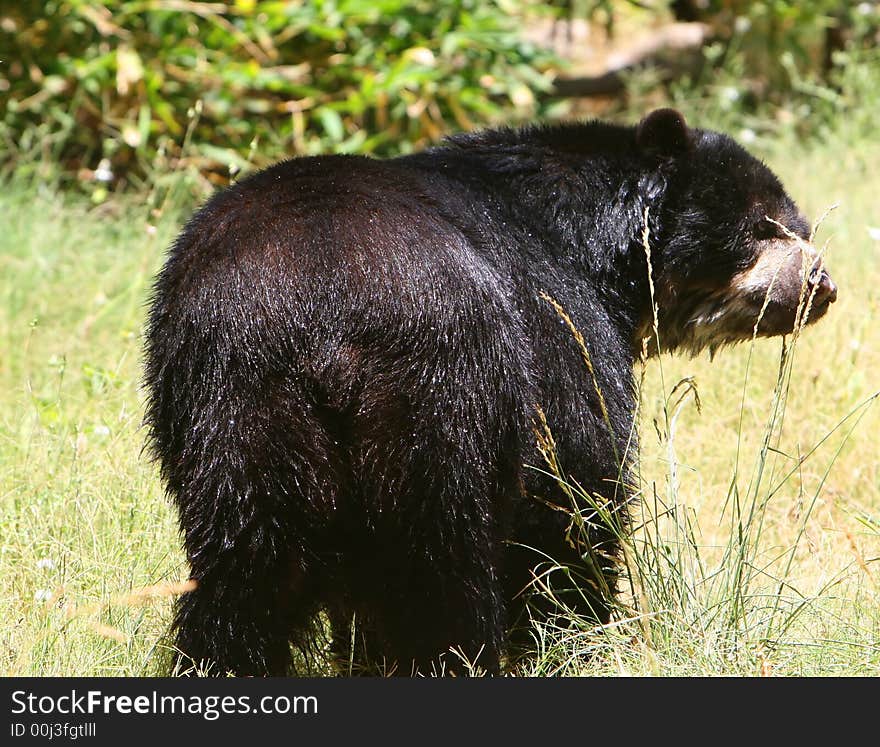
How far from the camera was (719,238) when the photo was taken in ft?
13.6

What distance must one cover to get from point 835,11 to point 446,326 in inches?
341

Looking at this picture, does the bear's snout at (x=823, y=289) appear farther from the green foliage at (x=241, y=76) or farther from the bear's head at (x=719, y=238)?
the green foliage at (x=241, y=76)

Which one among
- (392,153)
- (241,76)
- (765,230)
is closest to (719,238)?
(765,230)

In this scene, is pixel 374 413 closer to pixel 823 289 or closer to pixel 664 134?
pixel 664 134

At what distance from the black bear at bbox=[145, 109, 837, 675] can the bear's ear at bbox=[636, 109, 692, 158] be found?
0.57 m

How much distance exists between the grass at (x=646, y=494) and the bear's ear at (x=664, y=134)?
2.34 feet

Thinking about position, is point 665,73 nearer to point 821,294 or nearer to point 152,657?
point 821,294

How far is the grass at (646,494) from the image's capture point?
3559 mm

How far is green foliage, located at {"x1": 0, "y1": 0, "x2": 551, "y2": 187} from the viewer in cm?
802

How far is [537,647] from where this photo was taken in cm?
393

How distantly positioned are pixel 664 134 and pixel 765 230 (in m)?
0.48

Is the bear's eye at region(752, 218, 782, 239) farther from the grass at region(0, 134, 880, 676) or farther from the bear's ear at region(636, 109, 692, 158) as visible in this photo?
the grass at region(0, 134, 880, 676)

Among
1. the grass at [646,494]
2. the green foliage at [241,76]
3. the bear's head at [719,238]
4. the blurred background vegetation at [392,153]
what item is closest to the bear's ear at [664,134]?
the bear's head at [719,238]

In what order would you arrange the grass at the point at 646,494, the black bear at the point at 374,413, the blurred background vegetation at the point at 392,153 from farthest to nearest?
the blurred background vegetation at the point at 392,153 → the grass at the point at 646,494 → the black bear at the point at 374,413
